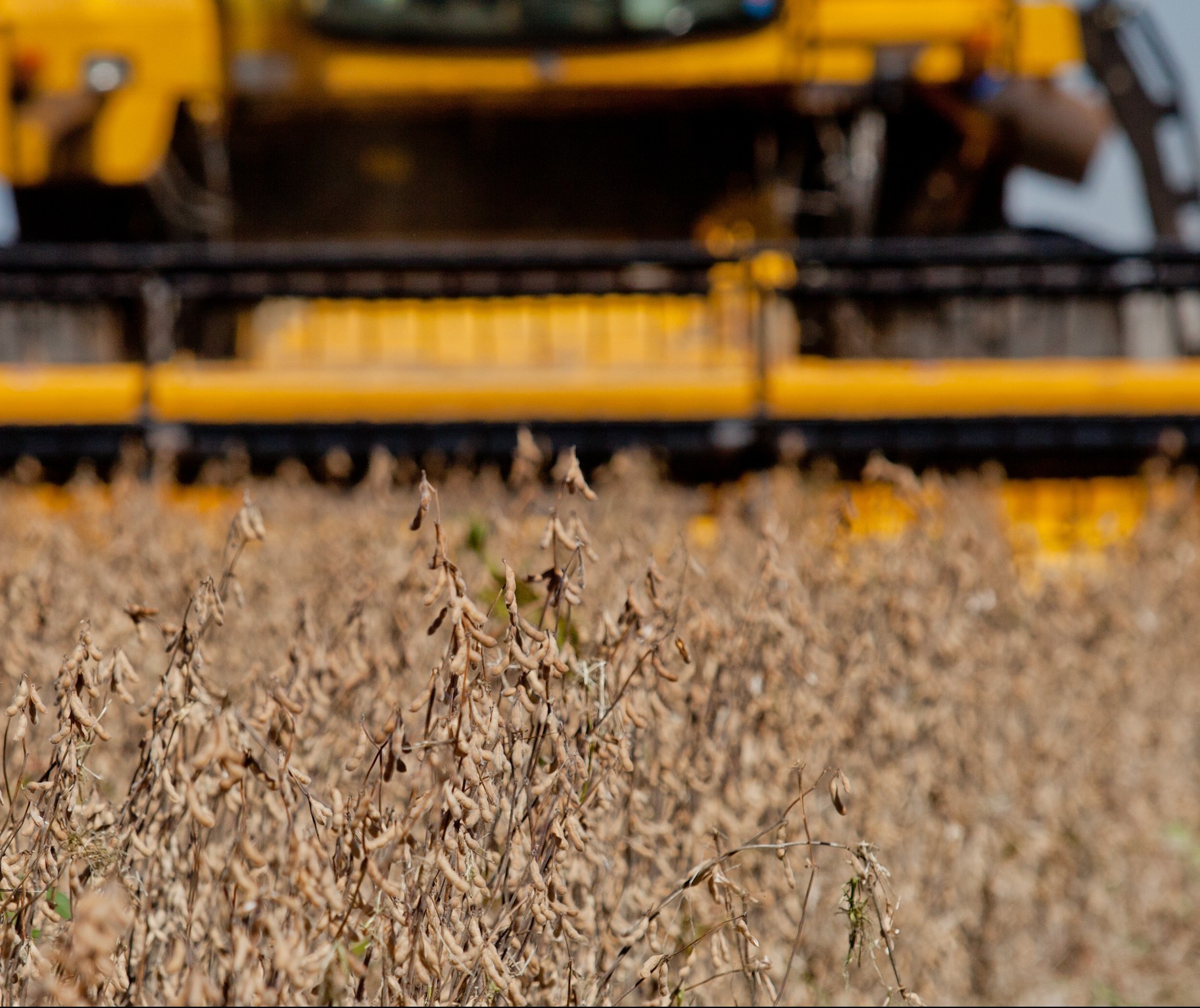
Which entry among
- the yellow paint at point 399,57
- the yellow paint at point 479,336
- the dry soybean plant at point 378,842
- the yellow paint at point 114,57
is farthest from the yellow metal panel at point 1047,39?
the dry soybean plant at point 378,842

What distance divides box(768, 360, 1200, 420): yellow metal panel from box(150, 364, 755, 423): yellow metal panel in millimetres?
220

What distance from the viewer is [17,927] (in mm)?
1284

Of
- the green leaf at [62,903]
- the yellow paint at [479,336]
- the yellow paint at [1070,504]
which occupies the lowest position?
the green leaf at [62,903]

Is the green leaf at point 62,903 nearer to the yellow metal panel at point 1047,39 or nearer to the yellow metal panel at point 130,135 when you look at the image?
the yellow metal panel at point 130,135

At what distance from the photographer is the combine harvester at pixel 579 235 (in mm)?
5188

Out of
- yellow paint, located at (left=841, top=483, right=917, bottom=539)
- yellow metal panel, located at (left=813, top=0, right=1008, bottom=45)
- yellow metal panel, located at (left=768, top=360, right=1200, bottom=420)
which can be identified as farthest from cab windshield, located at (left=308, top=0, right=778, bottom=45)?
yellow paint, located at (left=841, top=483, right=917, bottom=539)

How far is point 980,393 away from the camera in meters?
5.19

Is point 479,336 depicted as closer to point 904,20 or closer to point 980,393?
point 980,393

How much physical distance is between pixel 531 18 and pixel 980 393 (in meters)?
3.15

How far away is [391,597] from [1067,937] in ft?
4.85

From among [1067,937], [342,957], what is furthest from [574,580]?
[1067,937]

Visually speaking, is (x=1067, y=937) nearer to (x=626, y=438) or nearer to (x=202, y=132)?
(x=626, y=438)

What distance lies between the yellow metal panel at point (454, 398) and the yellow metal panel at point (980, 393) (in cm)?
22

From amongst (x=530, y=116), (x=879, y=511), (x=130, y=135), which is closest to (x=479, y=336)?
(x=530, y=116)
